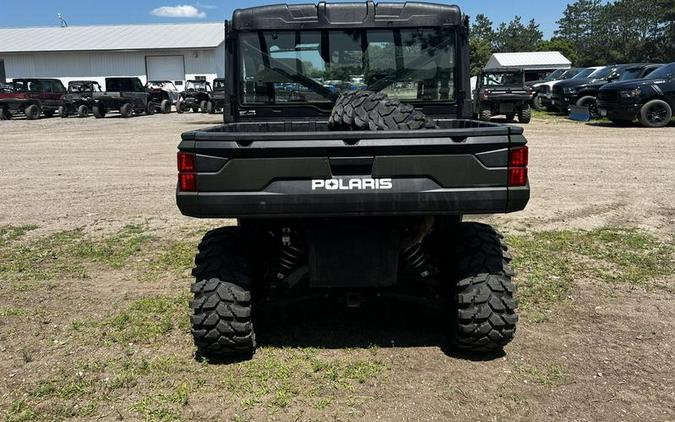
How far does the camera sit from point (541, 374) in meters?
3.46

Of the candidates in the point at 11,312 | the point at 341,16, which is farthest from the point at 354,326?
the point at 11,312

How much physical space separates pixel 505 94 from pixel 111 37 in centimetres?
3592

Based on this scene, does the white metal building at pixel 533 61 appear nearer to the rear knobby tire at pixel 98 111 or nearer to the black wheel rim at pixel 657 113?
the black wheel rim at pixel 657 113

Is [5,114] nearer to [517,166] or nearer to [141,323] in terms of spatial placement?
[141,323]

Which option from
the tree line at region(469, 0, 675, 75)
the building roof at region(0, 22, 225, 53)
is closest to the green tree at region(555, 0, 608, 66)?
the tree line at region(469, 0, 675, 75)

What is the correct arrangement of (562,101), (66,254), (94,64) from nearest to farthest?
(66,254) < (562,101) < (94,64)

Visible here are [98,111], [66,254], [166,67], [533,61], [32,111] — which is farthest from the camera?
[533,61]

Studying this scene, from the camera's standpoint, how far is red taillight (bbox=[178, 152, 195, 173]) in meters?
3.18

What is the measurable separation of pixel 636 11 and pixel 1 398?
334ft

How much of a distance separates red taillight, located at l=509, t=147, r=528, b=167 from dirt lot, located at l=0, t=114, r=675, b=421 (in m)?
1.21

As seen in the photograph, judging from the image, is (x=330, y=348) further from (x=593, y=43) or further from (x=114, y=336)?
(x=593, y=43)

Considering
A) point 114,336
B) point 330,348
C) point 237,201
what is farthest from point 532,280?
point 114,336

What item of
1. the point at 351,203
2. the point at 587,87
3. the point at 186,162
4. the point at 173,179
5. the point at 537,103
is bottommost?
the point at 173,179

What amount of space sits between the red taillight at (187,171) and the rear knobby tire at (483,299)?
1.60 metres
